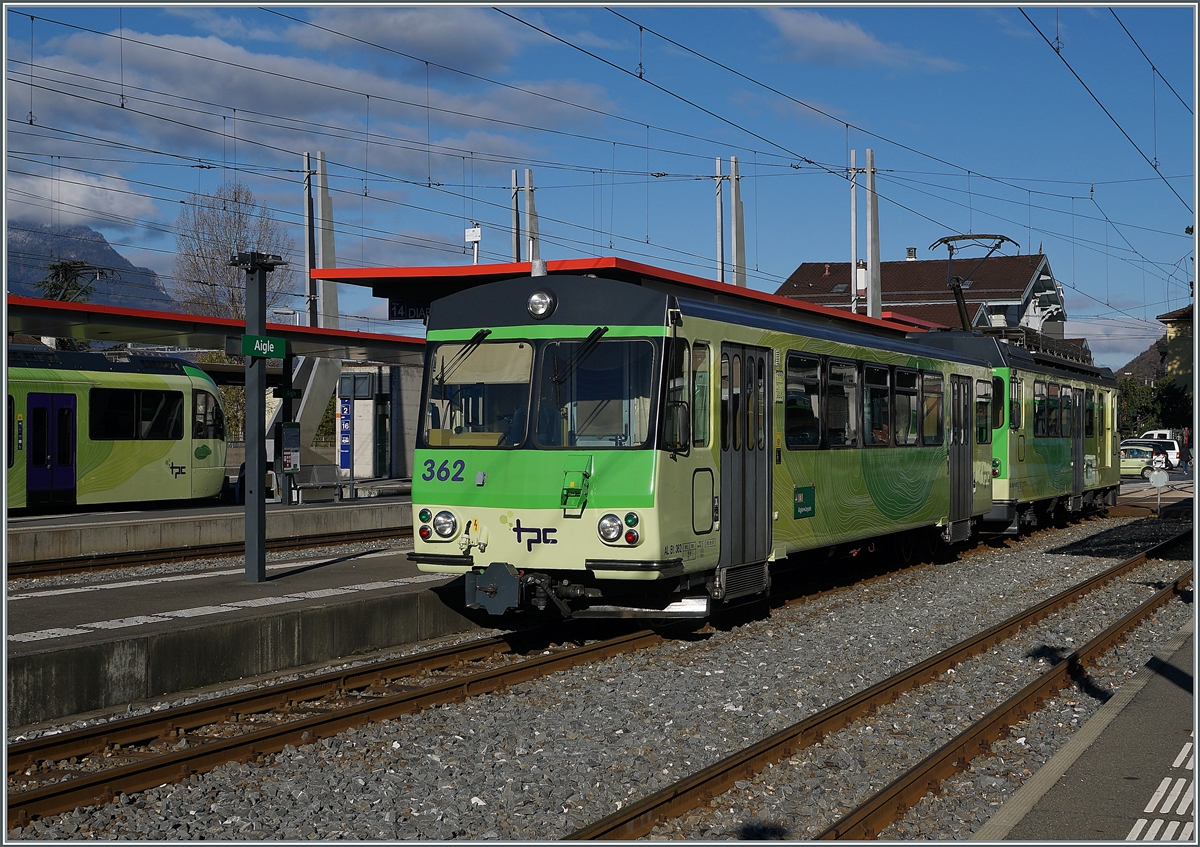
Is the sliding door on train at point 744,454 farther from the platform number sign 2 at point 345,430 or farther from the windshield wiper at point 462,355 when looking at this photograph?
the platform number sign 2 at point 345,430

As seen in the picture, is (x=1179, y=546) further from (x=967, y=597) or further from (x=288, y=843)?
(x=288, y=843)

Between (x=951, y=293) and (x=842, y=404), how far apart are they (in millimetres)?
51763

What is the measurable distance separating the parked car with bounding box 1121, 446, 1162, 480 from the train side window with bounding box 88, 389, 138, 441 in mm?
41008

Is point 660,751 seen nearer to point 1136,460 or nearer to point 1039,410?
point 1039,410

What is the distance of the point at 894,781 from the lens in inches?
261

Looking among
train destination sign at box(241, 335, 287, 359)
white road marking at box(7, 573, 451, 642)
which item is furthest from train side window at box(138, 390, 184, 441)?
train destination sign at box(241, 335, 287, 359)

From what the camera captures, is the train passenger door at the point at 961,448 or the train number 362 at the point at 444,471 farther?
the train passenger door at the point at 961,448

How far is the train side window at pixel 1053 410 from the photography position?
22859mm

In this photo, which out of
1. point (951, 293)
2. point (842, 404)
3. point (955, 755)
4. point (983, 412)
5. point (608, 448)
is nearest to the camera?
point (955, 755)

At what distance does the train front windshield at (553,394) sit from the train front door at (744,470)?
4.40ft

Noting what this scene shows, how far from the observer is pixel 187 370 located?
26.5 m

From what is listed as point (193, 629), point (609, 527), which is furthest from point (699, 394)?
point (193, 629)

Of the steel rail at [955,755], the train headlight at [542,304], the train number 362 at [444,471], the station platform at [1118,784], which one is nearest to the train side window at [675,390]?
the train headlight at [542,304]

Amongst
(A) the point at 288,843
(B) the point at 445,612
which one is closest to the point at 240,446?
(B) the point at 445,612
